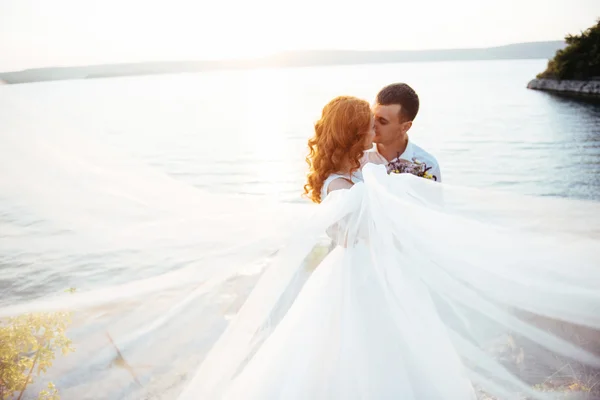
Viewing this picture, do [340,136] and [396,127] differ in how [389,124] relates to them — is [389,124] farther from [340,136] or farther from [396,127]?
[340,136]

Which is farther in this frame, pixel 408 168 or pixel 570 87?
pixel 570 87

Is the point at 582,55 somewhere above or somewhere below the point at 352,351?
above

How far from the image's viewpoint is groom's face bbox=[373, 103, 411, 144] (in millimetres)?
3686

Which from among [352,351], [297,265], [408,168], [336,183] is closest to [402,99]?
[408,168]

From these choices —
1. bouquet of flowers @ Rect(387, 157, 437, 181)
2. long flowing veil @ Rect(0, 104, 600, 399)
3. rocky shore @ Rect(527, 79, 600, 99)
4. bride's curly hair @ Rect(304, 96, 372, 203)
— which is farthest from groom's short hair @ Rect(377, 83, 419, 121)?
rocky shore @ Rect(527, 79, 600, 99)

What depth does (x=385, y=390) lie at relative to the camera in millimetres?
2361

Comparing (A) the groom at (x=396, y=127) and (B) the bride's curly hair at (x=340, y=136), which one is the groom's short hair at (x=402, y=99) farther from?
(B) the bride's curly hair at (x=340, y=136)

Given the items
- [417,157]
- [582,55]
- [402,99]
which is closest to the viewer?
[402,99]

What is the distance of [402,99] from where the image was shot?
364cm

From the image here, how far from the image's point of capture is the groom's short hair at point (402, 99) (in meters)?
3.65

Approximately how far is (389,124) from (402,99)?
0.21 meters

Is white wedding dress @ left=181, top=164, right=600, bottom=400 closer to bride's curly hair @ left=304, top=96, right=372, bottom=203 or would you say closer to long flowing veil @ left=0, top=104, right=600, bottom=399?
long flowing veil @ left=0, top=104, right=600, bottom=399

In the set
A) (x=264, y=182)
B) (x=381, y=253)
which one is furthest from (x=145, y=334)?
(x=264, y=182)

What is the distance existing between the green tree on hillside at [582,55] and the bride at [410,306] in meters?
63.0
